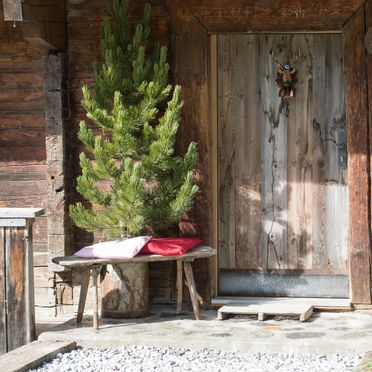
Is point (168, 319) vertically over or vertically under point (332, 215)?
under

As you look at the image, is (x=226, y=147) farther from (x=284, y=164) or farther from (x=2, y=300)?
(x=2, y=300)

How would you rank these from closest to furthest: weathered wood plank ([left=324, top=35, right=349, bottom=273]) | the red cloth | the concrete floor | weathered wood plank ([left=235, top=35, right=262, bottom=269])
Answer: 1. the concrete floor
2. the red cloth
3. weathered wood plank ([left=324, top=35, right=349, bottom=273])
4. weathered wood plank ([left=235, top=35, right=262, bottom=269])

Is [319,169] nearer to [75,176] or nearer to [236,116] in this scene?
[236,116]

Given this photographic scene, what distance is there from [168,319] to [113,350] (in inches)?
31.7

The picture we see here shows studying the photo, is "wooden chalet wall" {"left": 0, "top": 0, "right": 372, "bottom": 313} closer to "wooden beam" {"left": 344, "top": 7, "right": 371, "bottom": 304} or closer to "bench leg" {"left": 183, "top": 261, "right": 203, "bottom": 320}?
"wooden beam" {"left": 344, "top": 7, "right": 371, "bottom": 304}

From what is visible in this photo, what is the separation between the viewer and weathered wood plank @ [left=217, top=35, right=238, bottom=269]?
820cm

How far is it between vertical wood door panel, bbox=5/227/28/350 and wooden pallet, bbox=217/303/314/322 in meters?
1.52

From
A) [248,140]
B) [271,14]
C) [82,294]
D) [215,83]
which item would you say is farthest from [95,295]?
[271,14]

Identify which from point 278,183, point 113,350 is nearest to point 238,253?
point 278,183

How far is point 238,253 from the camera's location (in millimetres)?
8297

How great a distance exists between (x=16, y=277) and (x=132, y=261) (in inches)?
34.4

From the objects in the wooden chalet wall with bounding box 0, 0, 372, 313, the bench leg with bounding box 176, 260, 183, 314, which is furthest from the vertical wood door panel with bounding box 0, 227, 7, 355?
the bench leg with bounding box 176, 260, 183, 314

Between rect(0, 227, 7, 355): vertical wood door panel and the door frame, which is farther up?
the door frame

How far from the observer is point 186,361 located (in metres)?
6.57
